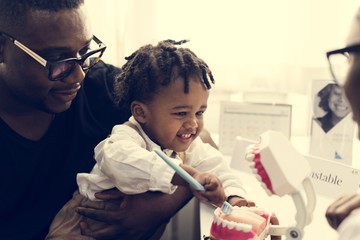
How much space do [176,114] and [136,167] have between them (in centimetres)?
17

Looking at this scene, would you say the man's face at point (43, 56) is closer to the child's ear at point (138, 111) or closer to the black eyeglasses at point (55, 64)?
the black eyeglasses at point (55, 64)

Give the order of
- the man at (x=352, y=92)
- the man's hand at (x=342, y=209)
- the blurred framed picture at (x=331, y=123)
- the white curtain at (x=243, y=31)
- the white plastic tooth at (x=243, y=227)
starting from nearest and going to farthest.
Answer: the man at (x=352, y=92), the man's hand at (x=342, y=209), the white plastic tooth at (x=243, y=227), the blurred framed picture at (x=331, y=123), the white curtain at (x=243, y=31)

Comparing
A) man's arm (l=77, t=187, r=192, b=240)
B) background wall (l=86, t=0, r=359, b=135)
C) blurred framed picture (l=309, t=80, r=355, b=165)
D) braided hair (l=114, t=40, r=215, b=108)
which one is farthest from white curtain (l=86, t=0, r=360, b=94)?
man's arm (l=77, t=187, r=192, b=240)

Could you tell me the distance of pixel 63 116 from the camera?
1227 millimetres

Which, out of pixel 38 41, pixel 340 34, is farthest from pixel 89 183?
pixel 340 34

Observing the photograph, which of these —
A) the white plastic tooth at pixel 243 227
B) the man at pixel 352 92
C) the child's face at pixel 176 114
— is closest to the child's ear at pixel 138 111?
the child's face at pixel 176 114

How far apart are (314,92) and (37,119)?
76cm

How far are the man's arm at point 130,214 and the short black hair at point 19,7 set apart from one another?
44cm

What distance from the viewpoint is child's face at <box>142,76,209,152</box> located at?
3.50 feet

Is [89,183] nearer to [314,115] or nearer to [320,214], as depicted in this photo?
[320,214]

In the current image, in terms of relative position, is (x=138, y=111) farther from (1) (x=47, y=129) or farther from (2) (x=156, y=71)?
(1) (x=47, y=129)

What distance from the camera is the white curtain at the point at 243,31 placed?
1.64 metres

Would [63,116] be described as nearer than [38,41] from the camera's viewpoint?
No

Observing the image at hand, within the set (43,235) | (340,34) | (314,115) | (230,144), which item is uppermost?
(340,34)
